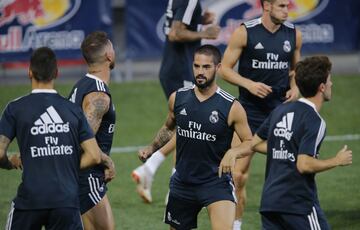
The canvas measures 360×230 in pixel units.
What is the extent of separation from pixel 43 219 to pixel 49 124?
75 cm

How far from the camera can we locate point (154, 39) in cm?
1811

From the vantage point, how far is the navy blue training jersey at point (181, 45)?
1161 centimetres

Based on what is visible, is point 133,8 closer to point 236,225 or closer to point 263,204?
point 236,225

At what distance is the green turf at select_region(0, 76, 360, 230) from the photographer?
11164 mm

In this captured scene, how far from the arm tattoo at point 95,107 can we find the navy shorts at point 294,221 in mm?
1778

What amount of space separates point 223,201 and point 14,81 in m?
12.0

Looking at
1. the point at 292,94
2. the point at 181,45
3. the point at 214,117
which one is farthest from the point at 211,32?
the point at 214,117

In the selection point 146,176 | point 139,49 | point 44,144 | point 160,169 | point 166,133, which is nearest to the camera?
point 44,144

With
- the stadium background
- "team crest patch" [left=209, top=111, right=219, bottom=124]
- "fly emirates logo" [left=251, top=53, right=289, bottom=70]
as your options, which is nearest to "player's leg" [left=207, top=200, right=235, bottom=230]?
"team crest patch" [left=209, top=111, right=219, bottom=124]

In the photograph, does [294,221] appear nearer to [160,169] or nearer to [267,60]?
[267,60]

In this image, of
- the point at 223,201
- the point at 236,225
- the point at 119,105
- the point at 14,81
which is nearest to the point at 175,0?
the point at 236,225

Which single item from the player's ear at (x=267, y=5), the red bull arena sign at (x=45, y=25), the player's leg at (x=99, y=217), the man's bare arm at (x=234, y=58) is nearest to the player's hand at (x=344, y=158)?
the player's leg at (x=99, y=217)

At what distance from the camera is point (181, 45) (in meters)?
12.0

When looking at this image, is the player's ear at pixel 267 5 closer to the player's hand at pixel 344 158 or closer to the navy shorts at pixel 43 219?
the player's hand at pixel 344 158
